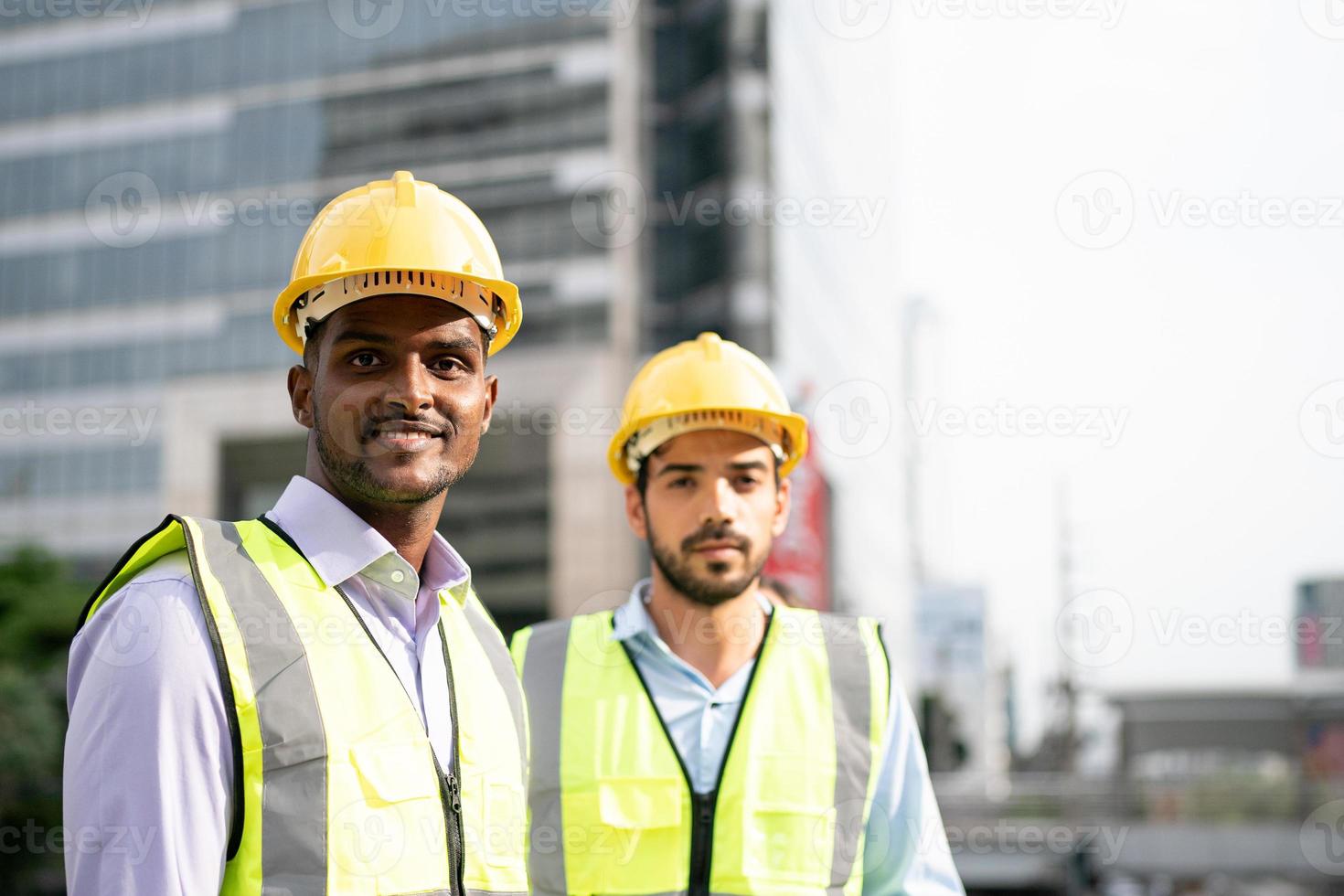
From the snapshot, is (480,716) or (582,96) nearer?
(480,716)

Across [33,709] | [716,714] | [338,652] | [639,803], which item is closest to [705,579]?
[716,714]

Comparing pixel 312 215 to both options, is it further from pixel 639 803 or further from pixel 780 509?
pixel 639 803

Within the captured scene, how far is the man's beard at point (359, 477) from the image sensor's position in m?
2.29

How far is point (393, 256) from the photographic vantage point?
2.34 m

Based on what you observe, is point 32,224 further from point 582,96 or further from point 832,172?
point 832,172

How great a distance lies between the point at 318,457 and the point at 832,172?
1834 inches

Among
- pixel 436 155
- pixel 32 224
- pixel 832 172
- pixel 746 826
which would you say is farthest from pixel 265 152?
pixel 746 826

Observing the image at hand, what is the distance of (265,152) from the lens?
122 ft

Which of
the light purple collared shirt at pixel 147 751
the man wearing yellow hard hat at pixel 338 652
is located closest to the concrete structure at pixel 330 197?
the man wearing yellow hard hat at pixel 338 652

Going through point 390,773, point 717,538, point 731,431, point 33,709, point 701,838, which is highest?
point 731,431

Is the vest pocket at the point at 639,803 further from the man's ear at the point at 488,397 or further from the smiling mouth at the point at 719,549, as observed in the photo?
the man's ear at the point at 488,397

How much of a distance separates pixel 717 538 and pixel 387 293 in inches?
54.4

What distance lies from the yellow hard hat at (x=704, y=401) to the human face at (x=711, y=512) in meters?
0.05

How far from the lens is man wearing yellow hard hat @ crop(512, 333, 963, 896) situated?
3.12 m
